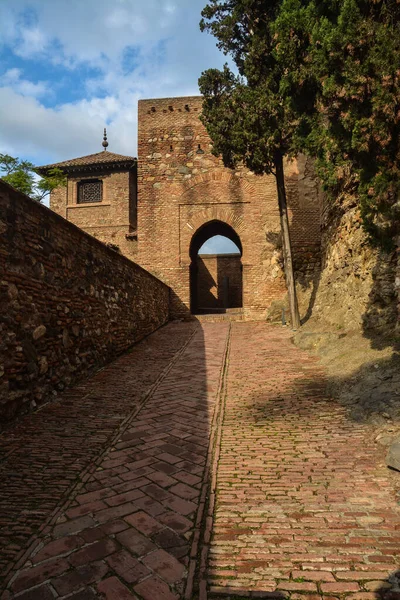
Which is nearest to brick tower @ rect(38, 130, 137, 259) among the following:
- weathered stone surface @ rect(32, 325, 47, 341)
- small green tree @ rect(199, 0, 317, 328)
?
small green tree @ rect(199, 0, 317, 328)

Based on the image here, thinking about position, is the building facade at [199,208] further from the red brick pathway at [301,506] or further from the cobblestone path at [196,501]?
the red brick pathway at [301,506]

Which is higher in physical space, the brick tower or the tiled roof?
A: the tiled roof

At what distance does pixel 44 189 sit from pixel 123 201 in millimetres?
3797

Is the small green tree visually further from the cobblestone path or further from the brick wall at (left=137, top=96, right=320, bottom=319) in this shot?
the cobblestone path

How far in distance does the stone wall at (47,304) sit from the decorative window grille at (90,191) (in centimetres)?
1245

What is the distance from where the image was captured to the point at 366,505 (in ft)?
8.41

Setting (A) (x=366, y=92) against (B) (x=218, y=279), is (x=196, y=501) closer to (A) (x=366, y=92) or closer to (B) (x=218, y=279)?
(A) (x=366, y=92)

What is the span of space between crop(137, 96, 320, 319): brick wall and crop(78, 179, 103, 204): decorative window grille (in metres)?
4.66

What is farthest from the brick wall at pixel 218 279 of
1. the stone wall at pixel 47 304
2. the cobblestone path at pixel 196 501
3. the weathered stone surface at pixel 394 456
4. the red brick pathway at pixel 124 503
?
the weathered stone surface at pixel 394 456

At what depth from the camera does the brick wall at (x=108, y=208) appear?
1816 cm

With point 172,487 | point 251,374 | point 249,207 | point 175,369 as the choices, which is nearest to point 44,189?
point 249,207

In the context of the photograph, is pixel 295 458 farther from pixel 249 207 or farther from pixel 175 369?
pixel 249 207

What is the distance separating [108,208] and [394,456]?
17981 millimetres

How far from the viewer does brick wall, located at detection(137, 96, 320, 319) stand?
1388cm
